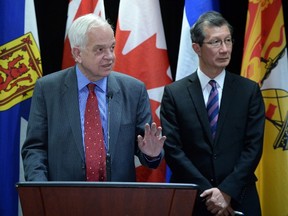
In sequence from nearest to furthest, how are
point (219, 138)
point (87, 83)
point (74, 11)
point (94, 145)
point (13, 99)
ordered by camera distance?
point (94, 145), point (87, 83), point (219, 138), point (13, 99), point (74, 11)

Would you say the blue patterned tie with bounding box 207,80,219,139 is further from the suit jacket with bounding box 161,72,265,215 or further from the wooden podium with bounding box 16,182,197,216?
the wooden podium with bounding box 16,182,197,216

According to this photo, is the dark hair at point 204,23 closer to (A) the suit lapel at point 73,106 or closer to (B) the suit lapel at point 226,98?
(B) the suit lapel at point 226,98

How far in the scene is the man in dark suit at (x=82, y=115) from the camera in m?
3.06

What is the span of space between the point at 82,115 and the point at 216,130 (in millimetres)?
778

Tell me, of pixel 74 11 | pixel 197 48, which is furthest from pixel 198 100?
pixel 74 11

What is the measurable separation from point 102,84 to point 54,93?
0.81 feet

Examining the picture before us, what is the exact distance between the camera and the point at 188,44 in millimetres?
3912

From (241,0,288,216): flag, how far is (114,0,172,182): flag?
0.53m

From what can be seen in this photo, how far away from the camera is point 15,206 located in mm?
3879

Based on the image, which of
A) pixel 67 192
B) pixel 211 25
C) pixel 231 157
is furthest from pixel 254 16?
pixel 67 192

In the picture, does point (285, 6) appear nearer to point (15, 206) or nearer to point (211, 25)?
point (211, 25)

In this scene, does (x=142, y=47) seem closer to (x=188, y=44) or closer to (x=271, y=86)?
(x=188, y=44)

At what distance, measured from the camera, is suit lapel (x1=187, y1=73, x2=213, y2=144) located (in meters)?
3.45

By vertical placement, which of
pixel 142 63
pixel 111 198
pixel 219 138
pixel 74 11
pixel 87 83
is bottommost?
pixel 111 198
